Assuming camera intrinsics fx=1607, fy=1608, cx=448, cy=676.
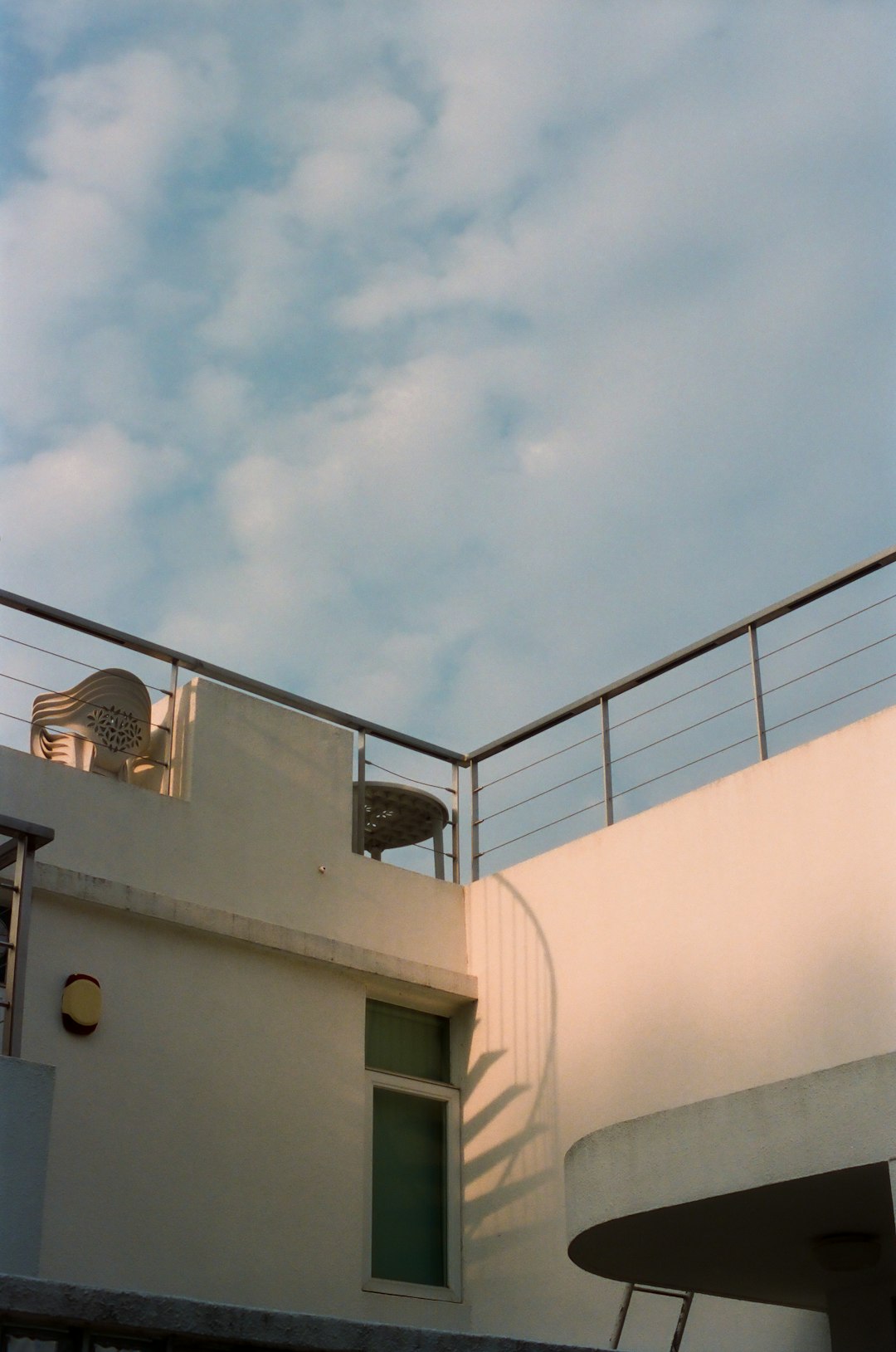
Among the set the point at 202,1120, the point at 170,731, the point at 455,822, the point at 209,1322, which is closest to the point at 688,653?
the point at 455,822

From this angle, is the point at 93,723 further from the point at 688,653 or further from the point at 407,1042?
the point at 688,653

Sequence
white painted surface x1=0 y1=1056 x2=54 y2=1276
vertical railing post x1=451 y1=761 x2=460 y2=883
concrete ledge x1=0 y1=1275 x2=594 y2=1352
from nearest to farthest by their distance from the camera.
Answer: concrete ledge x1=0 y1=1275 x2=594 y2=1352
white painted surface x1=0 y1=1056 x2=54 y2=1276
vertical railing post x1=451 y1=761 x2=460 y2=883

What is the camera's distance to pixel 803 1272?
6320 mm

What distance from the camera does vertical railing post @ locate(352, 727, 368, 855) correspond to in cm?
1012

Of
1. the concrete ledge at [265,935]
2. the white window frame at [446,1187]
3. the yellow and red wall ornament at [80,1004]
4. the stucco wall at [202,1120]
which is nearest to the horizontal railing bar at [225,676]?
the concrete ledge at [265,935]

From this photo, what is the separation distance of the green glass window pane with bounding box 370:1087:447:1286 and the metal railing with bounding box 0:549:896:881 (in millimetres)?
1560

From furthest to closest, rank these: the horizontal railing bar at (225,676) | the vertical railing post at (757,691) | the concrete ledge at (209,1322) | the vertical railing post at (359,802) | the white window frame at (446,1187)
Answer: the vertical railing post at (359,802) → the white window frame at (446,1187) → the horizontal railing bar at (225,676) → the vertical railing post at (757,691) → the concrete ledge at (209,1322)

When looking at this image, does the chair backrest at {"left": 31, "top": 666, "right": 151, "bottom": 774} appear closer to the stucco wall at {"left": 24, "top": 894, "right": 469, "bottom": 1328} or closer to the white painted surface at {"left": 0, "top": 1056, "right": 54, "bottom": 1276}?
the stucco wall at {"left": 24, "top": 894, "right": 469, "bottom": 1328}

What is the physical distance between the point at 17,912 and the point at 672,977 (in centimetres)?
384

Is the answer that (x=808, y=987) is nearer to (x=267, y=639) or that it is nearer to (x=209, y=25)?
(x=267, y=639)

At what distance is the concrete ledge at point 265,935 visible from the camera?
830cm

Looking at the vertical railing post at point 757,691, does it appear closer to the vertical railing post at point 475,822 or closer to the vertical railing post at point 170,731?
the vertical railing post at point 475,822

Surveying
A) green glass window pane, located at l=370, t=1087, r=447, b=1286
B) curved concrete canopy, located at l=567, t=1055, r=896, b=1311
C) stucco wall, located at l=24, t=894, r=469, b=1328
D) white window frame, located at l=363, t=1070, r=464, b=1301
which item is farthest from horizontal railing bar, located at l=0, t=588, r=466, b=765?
curved concrete canopy, located at l=567, t=1055, r=896, b=1311

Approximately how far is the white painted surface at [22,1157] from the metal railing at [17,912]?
131 mm
